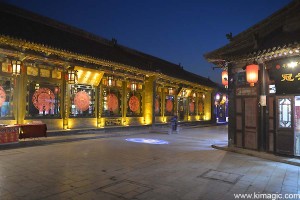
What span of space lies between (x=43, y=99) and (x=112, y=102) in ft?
18.0

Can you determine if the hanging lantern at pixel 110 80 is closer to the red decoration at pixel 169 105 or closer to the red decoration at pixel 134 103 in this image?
the red decoration at pixel 134 103

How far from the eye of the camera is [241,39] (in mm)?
13141

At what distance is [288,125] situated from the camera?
32.3 feet

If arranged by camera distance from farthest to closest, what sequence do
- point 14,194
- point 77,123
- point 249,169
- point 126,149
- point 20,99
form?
point 77,123 → point 20,99 → point 126,149 → point 249,169 → point 14,194

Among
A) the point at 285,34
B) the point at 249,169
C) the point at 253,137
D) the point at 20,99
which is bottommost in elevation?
the point at 249,169

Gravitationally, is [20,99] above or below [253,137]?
above

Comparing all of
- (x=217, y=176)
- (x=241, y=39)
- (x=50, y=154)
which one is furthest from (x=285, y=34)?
(x=50, y=154)

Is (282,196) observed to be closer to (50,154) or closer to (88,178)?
(88,178)

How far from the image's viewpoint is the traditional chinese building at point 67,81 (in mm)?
12250

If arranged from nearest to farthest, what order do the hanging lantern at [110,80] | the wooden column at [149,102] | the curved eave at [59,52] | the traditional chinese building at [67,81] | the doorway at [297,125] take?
the doorway at [297,125], the curved eave at [59,52], the traditional chinese building at [67,81], the hanging lantern at [110,80], the wooden column at [149,102]

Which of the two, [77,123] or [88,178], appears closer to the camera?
[88,178]

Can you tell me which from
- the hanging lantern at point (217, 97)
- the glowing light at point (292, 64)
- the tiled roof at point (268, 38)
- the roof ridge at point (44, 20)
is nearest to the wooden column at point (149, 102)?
the roof ridge at point (44, 20)

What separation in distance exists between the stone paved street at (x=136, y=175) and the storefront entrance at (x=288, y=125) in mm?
1249

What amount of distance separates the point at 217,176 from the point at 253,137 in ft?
16.2
